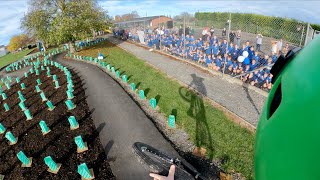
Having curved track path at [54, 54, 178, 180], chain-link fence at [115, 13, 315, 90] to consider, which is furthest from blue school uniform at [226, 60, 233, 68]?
curved track path at [54, 54, 178, 180]

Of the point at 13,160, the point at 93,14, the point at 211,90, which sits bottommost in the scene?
the point at 13,160

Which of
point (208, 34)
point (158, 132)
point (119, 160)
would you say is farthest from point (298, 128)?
point (208, 34)

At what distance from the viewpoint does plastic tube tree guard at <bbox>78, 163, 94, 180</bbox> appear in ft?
22.2

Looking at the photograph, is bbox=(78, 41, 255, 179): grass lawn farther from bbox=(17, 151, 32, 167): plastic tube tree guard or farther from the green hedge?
the green hedge

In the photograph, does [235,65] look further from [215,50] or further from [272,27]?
[272,27]

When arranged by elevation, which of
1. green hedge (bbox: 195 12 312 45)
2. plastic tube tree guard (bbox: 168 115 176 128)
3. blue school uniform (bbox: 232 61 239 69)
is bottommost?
plastic tube tree guard (bbox: 168 115 176 128)

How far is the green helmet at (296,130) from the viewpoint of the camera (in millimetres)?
989

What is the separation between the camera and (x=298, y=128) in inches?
40.7

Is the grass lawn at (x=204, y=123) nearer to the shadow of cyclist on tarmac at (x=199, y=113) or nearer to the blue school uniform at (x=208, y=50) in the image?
the shadow of cyclist on tarmac at (x=199, y=113)

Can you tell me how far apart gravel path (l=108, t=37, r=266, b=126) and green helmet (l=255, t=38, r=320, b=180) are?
8324 millimetres

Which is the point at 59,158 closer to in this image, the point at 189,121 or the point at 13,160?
the point at 13,160

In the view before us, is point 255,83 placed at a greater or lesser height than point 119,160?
greater

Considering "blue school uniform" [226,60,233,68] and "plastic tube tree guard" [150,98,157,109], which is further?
"blue school uniform" [226,60,233,68]

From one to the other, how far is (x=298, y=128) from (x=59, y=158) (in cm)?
846
